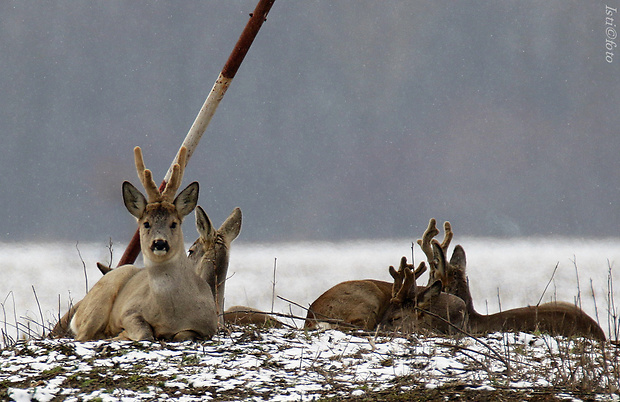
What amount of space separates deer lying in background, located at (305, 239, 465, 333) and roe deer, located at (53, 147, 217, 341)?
99.7 inches

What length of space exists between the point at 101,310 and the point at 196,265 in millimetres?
1712

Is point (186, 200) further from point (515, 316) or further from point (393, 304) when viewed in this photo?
point (515, 316)

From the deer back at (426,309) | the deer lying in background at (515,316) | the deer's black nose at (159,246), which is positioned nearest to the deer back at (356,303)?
the deer back at (426,309)

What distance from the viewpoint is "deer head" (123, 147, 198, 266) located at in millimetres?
7281

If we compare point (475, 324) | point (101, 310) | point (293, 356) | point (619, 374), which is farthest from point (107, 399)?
point (475, 324)

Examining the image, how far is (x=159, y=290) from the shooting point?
7363 mm

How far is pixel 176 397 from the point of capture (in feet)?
19.1

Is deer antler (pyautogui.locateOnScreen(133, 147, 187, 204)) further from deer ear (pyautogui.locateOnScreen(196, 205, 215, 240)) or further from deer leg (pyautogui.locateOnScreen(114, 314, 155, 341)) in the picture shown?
deer ear (pyautogui.locateOnScreen(196, 205, 215, 240))

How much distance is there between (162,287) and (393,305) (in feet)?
12.1

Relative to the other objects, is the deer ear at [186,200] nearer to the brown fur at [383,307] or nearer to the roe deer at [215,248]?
the roe deer at [215,248]

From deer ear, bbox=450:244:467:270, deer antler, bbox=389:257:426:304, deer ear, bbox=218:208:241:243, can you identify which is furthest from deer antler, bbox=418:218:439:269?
deer ear, bbox=218:208:241:243

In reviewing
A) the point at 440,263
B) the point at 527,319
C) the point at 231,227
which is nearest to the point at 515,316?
the point at 527,319

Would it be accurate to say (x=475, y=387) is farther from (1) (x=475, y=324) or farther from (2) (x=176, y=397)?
(1) (x=475, y=324)

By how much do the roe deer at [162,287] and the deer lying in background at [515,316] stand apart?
372cm
